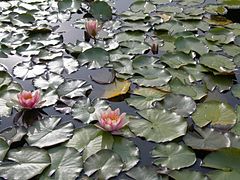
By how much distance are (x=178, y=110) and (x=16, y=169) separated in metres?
0.68

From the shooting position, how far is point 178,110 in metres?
1.65

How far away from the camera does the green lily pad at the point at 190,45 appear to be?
6.85 feet

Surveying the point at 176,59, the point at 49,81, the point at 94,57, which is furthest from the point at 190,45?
the point at 49,81

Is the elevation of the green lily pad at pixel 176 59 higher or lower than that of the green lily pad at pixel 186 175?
higher

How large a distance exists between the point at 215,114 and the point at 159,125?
0.24 meters

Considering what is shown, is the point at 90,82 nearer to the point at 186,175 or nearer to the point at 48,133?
the point at 48,133

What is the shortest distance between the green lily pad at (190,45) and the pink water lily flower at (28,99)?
82 centimetres

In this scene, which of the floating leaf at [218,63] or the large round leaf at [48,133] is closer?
the large round leaf at [48,133]

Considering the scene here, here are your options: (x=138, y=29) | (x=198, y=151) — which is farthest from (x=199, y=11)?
(x=198, y=151)

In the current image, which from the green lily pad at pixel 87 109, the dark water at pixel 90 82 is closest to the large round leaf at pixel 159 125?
the dark water at pixel 90 82

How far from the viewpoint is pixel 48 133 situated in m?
1.53

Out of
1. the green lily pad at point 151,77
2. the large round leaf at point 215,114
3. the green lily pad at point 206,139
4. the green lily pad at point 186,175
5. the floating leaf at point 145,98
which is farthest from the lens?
the green lily pad at point 151,77

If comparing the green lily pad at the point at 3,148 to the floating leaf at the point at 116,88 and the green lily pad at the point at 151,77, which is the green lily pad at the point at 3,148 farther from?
the green lily pad at the point at 151,77

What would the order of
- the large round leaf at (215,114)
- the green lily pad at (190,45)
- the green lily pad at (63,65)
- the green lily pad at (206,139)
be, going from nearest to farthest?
the green lily pad at (206,139) < the large round leaf at (215,114) < the green lily pad at (63,65) < the green lily pad at (190,45)
